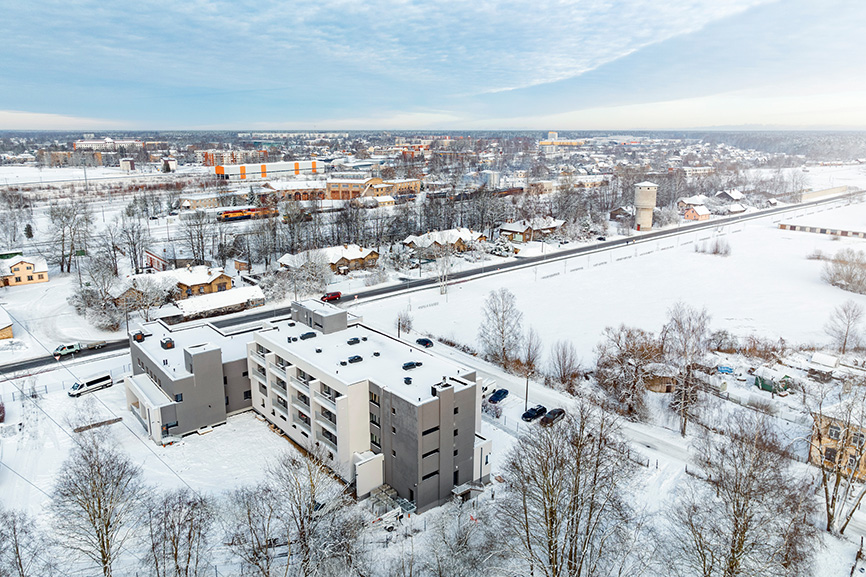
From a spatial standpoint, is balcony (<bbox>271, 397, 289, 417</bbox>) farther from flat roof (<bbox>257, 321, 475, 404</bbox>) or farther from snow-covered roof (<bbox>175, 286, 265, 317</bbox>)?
snow-covered roof (<bbox>175, 286, 265, 317</bbox>)

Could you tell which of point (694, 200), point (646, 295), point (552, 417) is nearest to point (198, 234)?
point (646, 295)

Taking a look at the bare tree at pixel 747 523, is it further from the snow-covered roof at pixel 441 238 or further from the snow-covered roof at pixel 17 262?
the snow-covered roof at pixel 17 262

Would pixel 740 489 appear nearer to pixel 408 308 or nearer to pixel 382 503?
pixel 382 503

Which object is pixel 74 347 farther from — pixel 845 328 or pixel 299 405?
pixel 845 328

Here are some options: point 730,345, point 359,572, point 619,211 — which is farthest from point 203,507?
point 619,211

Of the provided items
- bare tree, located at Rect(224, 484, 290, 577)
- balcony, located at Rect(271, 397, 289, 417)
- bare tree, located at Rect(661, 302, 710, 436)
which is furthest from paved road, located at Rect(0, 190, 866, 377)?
bare tree, located at Rect(661, 302, 710, 436)

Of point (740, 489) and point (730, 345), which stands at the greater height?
point (740, 489)

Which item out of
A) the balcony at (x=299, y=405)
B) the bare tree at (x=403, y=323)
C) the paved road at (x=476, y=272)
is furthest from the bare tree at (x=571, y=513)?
the paved road at (x=476, y=272)
